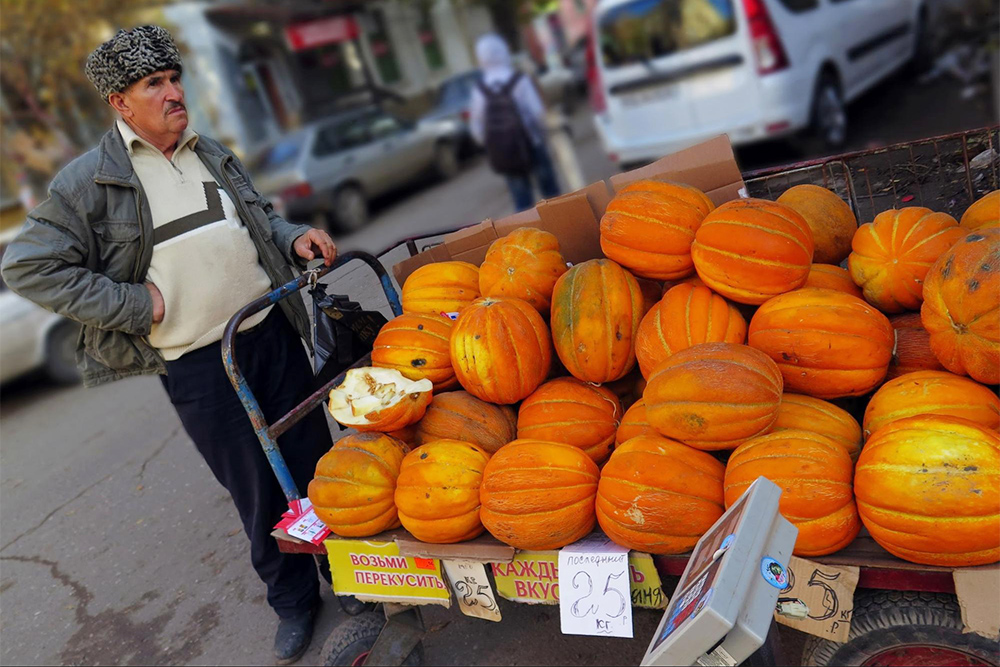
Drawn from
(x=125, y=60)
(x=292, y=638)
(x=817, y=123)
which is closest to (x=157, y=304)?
(x=125, y=60)

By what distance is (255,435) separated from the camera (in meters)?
3.14

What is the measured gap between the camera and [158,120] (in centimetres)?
279

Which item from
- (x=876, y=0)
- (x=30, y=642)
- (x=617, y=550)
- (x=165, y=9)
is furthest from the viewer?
(x=165, y=9)

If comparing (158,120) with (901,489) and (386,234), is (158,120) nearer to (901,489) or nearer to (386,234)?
(901,489)

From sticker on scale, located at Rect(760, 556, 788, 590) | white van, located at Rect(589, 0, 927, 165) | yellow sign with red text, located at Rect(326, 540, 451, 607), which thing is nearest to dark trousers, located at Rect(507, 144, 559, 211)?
white van, located at Rect(589, 0, 927, 165)

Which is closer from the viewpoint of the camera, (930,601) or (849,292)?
(930,601)

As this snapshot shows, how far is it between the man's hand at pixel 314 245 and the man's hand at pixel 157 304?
58 cm

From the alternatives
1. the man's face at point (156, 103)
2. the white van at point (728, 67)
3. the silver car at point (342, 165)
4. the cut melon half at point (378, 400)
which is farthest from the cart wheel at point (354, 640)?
the silver car at point (342, 165)

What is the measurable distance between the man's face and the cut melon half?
116cm

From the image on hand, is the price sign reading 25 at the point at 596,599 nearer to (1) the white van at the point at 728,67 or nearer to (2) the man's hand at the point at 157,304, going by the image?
(2) the man's hand at the point at 157,304

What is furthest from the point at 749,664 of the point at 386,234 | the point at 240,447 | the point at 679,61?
the point at 386,234

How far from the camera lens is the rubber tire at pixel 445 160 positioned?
15.3 meters

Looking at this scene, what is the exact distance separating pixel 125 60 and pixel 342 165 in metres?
10.3

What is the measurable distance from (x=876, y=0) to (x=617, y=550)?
8.51m
